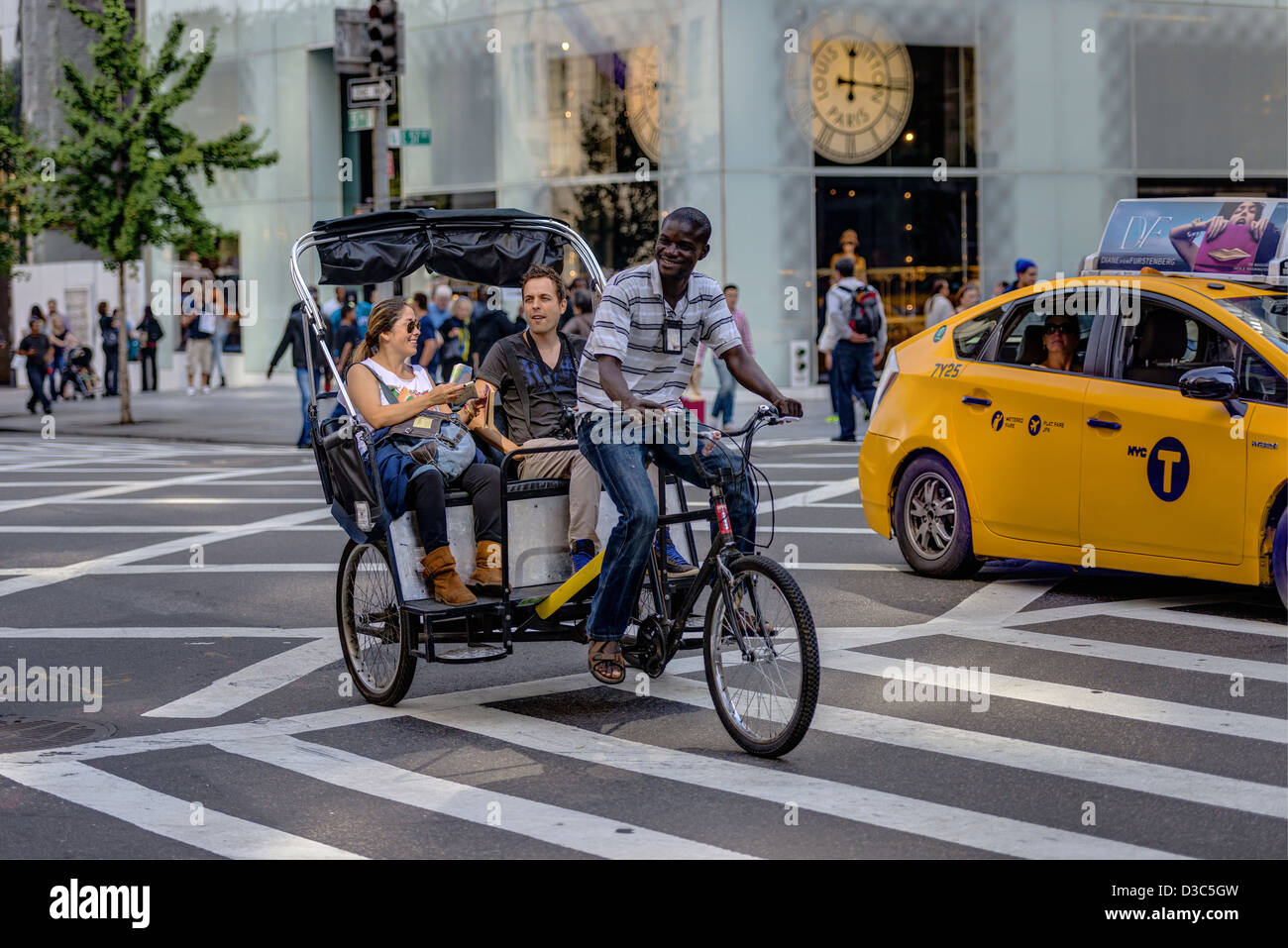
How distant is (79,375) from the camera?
119 ft

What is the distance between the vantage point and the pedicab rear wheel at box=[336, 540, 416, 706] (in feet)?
24.8

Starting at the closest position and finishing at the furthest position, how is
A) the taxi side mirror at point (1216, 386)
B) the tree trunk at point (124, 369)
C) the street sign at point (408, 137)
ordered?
1. the taxi side mirror at point (1216, 386)
2. the street sign at point (408, 137)
3. the tree trunk at point (124, 369)

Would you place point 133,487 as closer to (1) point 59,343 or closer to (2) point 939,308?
(2) point 939,308

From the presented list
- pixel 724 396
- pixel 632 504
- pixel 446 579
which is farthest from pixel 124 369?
pixel 632 504

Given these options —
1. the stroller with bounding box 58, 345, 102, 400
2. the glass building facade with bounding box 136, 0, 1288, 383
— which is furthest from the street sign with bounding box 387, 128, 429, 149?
the stroller with bounding box 58, 345, 102, 400

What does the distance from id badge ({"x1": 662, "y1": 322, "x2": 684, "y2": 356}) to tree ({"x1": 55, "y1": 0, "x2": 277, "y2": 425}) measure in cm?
2135

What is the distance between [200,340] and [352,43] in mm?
15324

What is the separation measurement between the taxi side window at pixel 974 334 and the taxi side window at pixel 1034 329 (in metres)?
0.14

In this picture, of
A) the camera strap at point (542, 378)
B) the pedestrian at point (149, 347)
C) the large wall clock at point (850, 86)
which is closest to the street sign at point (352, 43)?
the large wall clock at point (850, 86)

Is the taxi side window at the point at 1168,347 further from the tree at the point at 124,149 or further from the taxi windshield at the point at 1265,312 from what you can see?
the tree at the point at 124,149

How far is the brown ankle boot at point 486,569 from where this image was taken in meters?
7.67

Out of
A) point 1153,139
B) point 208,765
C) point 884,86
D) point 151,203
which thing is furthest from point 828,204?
point 208,765
